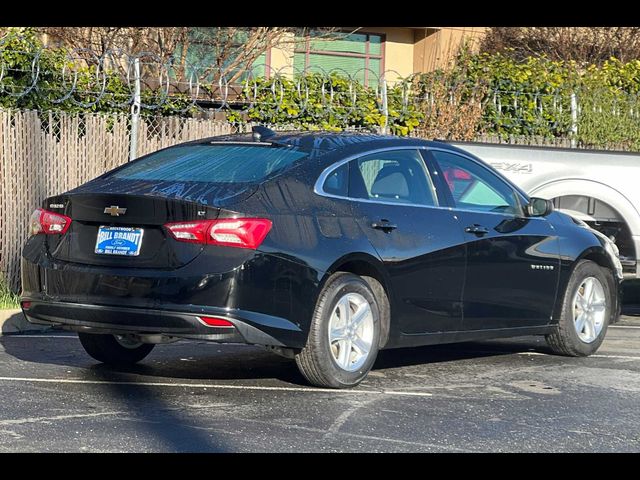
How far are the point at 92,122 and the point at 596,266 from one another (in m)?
5.29

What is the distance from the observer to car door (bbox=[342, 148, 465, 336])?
305 inches

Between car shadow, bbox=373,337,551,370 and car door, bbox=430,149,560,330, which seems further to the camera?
car shadow, bbox=373,337,551,370

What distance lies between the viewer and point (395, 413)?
6793mm

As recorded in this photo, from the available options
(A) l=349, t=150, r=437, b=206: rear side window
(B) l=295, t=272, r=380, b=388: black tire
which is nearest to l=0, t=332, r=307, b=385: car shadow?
(B) l=295, t=272, r=380, b=388: black tire

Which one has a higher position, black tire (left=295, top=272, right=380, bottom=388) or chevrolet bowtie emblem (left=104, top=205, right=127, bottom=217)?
chevrolet bowtie emblem (left=104, top=205, right=127, bottom=217)

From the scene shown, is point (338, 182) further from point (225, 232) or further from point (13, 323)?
point (13, 323)

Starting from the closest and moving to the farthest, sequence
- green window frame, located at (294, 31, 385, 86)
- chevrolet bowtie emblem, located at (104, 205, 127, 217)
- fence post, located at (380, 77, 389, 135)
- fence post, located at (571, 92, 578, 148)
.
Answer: chevrolet bowtie emblem, located at (104, 205, 127, 217) < fence post, located at (380, 77, 389, 135) < fence post, located at (571, 92, 578, 148) < green window frame, located at (294, 31, 385, 86)

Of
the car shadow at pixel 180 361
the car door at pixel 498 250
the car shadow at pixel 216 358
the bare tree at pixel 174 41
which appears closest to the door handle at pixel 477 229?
the car door at pixel 498 250

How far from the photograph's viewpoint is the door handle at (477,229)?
27.3 feet

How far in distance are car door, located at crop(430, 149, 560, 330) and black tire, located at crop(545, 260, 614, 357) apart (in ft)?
0.62

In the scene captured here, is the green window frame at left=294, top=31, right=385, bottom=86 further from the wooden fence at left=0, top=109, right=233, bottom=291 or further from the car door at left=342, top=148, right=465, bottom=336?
the car door at left=342, top=148, right=465, bottom=336
